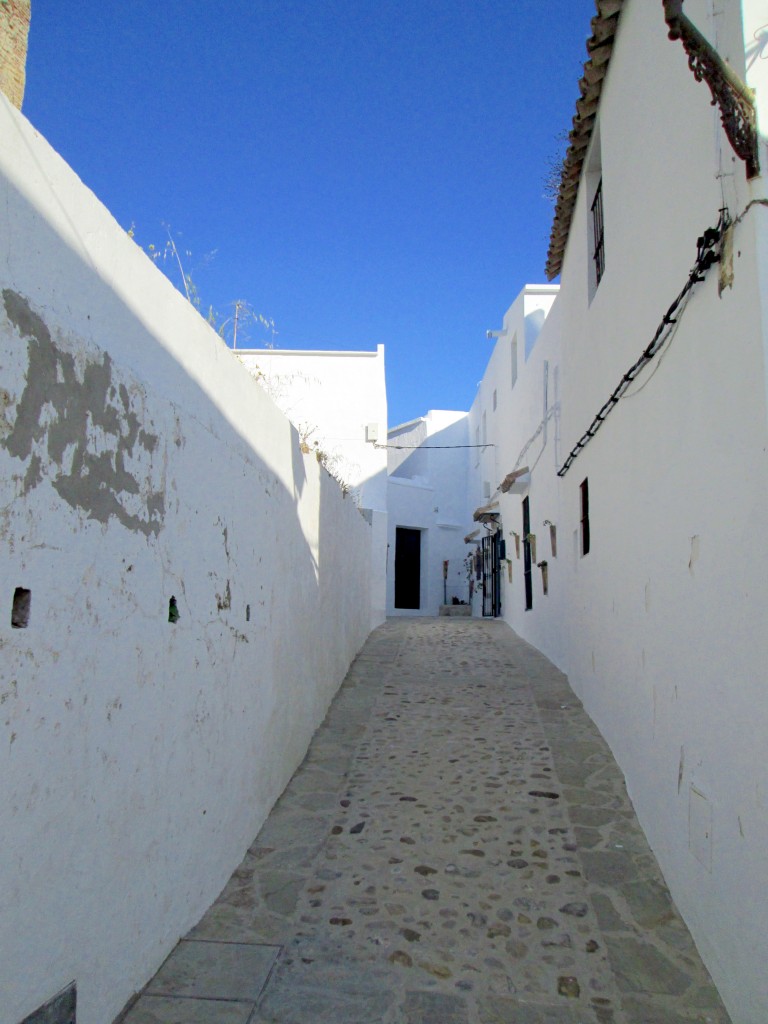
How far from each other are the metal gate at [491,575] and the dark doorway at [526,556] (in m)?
3.34

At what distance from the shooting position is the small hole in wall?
6.66ft

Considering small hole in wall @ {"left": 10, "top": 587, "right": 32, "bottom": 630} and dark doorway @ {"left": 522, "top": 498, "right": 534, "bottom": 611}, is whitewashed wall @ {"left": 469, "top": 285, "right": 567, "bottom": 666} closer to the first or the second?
dark doorway @ {"left": 522, "top": 498, "right": 534, "bottom": 611}

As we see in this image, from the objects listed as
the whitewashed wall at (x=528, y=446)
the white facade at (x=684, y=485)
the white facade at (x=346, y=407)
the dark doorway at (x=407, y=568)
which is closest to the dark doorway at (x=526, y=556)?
the whitewashed wall at (x=528, y=446)

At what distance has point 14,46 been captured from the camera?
3139mm

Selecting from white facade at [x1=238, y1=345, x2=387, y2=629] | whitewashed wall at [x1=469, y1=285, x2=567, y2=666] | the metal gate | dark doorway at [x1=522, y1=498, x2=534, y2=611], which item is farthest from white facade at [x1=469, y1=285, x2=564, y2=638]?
white facade at [x1=238, y1=345, x2=387, y2=629]

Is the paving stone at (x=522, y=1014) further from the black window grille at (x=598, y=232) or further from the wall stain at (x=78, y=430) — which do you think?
the black window grille at (x=598, y=232)

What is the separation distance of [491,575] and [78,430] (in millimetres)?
14744

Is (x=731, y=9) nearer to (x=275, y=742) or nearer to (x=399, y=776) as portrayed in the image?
(x=275, y=742)

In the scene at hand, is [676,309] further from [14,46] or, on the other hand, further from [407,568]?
[407,568]

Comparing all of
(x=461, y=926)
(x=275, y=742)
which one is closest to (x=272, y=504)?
(x=275, y=742)

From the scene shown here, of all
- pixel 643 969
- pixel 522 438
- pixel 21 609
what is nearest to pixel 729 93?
pixel 21 609

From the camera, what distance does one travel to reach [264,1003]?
2980mm

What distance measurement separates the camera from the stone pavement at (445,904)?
300 cm

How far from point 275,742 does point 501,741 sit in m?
2.17
